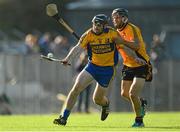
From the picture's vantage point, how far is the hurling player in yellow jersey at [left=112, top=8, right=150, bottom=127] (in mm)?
20688

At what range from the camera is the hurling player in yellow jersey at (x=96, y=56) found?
20.4 meters

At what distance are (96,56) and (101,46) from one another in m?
0.25

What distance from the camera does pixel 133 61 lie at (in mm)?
21125

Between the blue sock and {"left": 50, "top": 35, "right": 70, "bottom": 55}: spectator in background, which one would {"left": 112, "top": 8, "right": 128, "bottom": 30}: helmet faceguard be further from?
{"left": 50, "top": 35, "right": 70, "bottom": 55}: spectator in background

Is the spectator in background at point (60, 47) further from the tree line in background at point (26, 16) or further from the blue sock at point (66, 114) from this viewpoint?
the tree line in background at point (26, 16)

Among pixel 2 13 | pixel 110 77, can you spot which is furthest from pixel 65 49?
pixel 2 13

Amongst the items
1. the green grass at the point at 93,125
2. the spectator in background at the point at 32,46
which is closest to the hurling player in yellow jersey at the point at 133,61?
the green grass at the point at 93,125

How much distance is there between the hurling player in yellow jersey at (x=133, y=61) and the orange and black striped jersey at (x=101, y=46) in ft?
0.89

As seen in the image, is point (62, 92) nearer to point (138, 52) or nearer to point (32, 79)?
point (32, 79)

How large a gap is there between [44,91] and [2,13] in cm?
3532

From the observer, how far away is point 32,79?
32.2m

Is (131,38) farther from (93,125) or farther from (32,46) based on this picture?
(32,46)

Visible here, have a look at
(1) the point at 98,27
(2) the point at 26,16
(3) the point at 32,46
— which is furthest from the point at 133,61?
(2) the point at 26,16

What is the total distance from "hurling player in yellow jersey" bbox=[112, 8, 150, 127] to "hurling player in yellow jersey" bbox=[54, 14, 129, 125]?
32 cm
